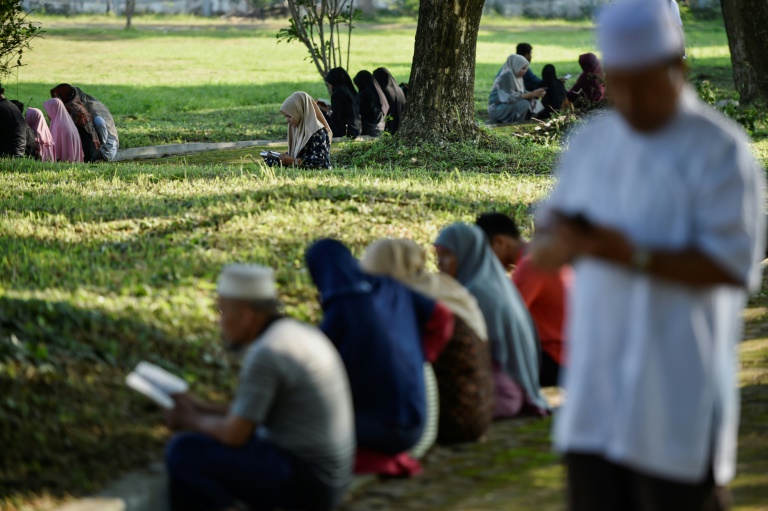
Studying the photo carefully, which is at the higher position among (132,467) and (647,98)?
(647,98)

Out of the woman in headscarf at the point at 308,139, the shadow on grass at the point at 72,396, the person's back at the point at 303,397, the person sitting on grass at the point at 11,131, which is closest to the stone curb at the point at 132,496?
the shadow on grass at the point at 72,396

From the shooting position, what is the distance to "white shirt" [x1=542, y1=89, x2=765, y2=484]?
8.04ft

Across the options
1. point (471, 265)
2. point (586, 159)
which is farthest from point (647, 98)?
point (471, 265)

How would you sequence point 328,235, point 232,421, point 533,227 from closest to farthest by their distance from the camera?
point 232,421 < point 328,235 < point 533,227

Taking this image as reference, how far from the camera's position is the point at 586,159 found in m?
2.66

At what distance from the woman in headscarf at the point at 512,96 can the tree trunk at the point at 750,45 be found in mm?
3050

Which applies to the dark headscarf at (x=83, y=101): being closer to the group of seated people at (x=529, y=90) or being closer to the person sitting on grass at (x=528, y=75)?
the group of seated people at (x=529, y=90)

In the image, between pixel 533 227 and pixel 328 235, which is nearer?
pixel 328 235

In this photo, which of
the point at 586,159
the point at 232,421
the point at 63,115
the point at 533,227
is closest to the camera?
the point at 586,159

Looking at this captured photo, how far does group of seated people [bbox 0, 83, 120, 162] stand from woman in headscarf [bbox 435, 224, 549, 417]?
8.98m

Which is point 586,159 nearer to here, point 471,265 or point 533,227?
point 471,265

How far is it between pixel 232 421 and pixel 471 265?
209 centimetres

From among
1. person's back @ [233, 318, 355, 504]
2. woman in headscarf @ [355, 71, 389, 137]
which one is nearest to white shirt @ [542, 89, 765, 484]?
person's back @ [233, 318, 355, 504]

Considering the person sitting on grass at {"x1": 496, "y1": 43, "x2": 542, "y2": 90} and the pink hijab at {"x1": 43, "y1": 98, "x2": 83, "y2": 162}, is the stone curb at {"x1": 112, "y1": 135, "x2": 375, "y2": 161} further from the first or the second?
the person sitting on grass at {"x1": 496, "y1": 43, "x2": 542, "y2": 90}
